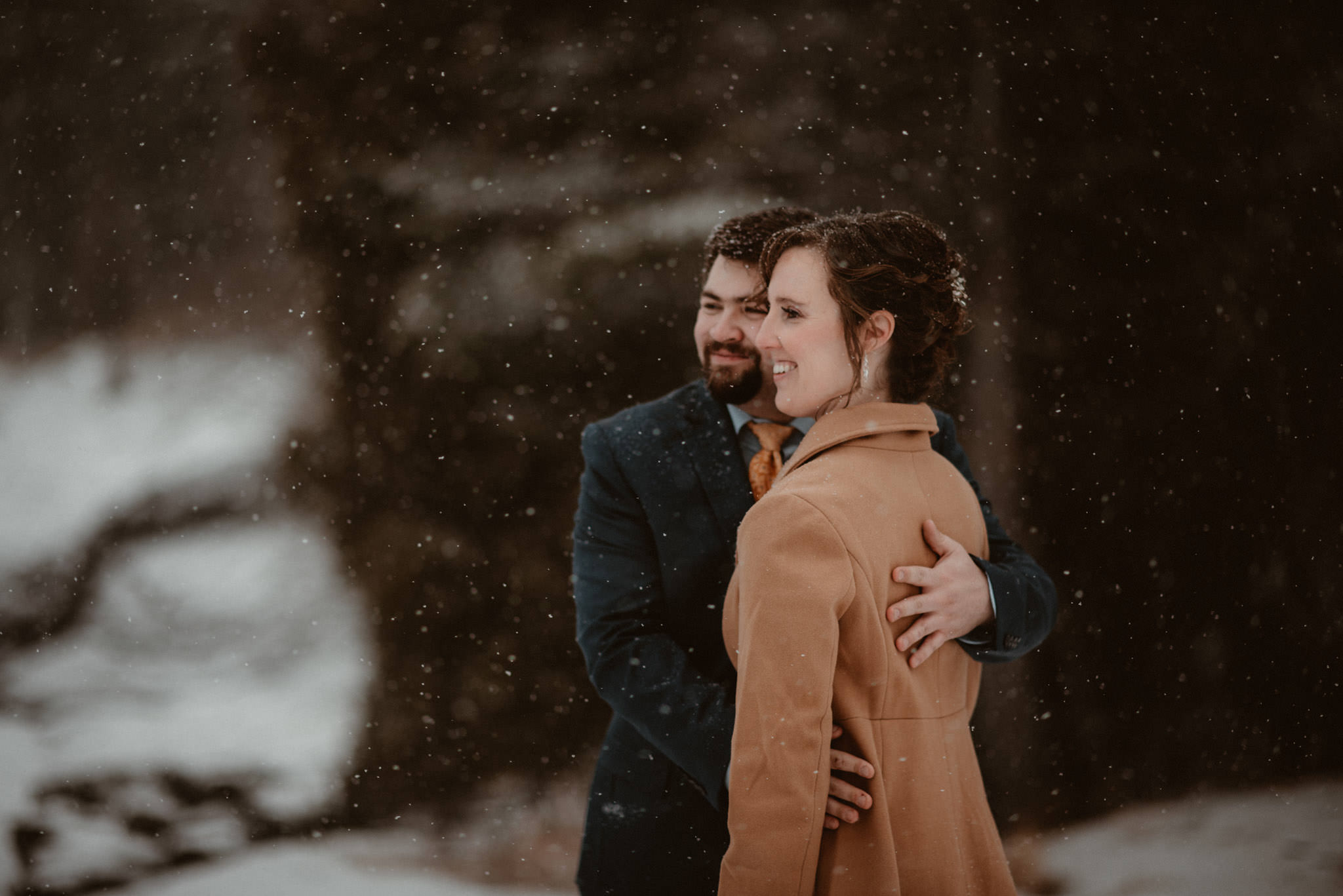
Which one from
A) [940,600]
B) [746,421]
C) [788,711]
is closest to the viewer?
[788,711]

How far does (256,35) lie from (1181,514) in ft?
10.5

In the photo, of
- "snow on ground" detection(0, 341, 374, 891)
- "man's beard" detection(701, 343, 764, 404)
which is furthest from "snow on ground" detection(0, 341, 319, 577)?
"man's beard" detection(701, 343, 764, 404)

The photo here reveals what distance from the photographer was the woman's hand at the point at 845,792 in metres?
0.85

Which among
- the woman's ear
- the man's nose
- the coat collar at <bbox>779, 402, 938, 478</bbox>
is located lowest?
the coat collar at <bbox>779, 402, 938, 478</bbox>

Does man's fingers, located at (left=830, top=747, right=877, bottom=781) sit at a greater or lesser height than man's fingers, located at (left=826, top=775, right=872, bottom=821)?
greater

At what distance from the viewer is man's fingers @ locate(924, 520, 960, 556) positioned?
36.6 inches

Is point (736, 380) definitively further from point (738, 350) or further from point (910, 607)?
point (910, 607)

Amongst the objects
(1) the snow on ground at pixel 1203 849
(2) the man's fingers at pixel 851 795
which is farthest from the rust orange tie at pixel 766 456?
(1) the snow on ground at pixel 1203 849

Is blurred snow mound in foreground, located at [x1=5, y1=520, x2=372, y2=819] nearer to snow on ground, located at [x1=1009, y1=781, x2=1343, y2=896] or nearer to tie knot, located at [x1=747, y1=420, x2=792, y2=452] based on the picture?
tie knot, located at [x1=747, y1=420, x2=792, y2=452]

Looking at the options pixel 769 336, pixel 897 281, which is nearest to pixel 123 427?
pixel 769 336

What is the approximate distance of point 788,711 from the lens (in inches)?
31.0

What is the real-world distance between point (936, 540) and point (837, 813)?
0.98ft

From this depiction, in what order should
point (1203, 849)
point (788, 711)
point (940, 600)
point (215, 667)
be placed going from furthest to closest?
point (215, 667), point (1203, 849), point (940, 600), point (788, 711)

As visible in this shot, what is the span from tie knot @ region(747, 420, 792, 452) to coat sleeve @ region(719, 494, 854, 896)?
439 millimetres
